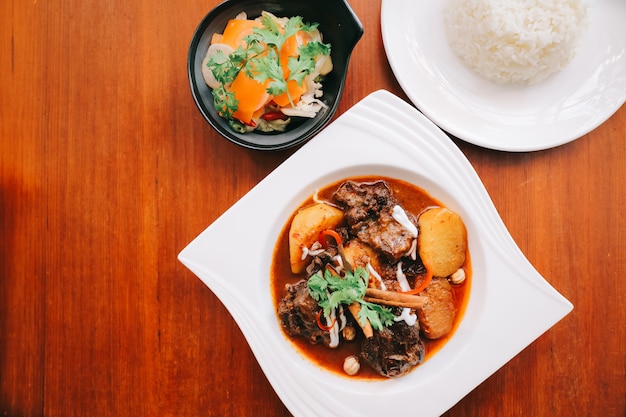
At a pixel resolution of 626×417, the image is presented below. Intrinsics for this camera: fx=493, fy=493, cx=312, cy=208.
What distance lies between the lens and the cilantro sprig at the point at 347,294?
2066mm

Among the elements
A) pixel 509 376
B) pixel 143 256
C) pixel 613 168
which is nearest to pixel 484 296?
pixel 509 376

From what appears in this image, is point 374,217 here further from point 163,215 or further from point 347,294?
point 163,215

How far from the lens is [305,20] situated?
7.60 ft

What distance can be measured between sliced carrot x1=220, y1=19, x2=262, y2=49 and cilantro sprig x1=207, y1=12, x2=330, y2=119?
0.24 ft

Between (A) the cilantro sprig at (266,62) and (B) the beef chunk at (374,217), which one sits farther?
(B) the beef chunk at (374,217)

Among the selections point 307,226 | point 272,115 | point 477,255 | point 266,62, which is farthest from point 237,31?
point 477,255

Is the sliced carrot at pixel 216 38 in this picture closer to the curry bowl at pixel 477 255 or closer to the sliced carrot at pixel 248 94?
the sliced carrot at pixel 248 94

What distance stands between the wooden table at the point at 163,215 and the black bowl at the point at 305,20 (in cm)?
18

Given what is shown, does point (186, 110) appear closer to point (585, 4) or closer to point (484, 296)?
point (484, 296)

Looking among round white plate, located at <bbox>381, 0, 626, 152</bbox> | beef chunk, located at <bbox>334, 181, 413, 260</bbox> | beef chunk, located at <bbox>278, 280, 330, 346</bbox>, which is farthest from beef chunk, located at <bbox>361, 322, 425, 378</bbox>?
round white plate, located at <bbox>381, 0, 626, 152</bbox>

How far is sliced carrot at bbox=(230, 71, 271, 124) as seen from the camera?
2.11 meters

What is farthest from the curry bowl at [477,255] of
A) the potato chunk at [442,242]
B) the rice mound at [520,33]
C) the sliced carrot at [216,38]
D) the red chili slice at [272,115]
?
the sliced carrot at [216,38]

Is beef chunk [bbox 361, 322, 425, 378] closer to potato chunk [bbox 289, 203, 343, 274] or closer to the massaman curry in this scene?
the massaman curry

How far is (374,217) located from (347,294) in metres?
0.40
